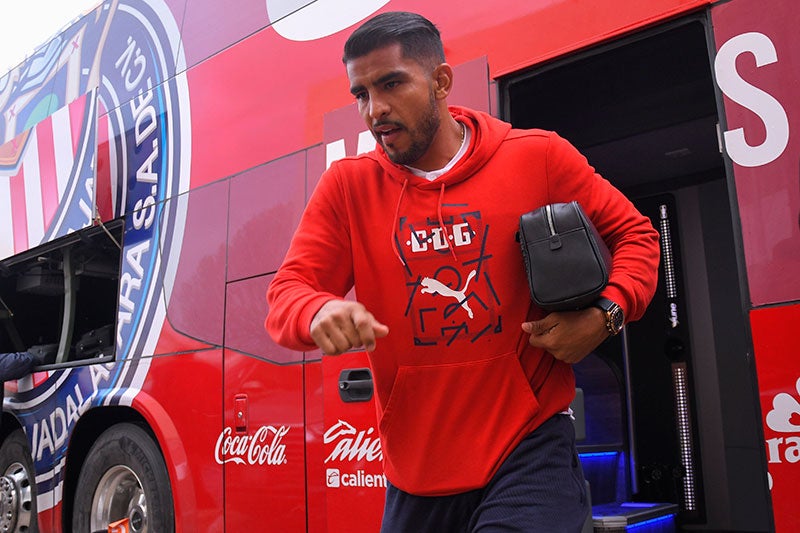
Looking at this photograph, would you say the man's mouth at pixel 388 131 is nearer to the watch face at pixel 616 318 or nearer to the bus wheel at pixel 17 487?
the watch face at pixel 616 318

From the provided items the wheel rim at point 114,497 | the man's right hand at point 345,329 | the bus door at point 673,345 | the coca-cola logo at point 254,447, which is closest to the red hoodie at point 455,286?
the man's right hand at point 345,329

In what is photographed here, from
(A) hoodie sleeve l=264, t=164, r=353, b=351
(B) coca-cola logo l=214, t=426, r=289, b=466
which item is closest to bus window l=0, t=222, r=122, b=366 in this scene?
(B) coca-cola logo l=214, t=426, r=289, b=466

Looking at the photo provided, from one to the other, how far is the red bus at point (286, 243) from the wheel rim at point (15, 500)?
0.06 feet

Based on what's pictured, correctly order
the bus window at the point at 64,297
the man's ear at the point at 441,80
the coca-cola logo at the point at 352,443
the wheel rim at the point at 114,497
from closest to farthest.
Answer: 1. the man's ear at the point at 441,80
2. the coca-cola logo at the point at 352,443
3. the wheel rim at the point at 114,497
4. the bus window at the point at 64,297

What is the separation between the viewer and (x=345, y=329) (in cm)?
143

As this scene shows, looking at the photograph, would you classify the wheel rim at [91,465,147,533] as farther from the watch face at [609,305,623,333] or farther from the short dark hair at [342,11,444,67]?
the watch face at [609,305,623,333]

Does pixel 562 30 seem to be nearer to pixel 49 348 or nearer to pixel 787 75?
pixel 787 75

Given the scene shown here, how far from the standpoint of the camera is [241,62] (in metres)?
3.98

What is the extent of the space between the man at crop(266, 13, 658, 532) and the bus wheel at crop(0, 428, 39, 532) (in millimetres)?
4142

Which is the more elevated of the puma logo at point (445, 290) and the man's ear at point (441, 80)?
the man's ear at point (441, 80)

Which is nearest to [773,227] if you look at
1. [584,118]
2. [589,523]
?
[589,523]

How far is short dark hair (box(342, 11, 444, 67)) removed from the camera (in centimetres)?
175

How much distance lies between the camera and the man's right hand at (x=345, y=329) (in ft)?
4.64

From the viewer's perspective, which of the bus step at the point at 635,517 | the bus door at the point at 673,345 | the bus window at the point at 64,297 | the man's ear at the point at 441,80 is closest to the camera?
the man's ear at the point at 441,80
